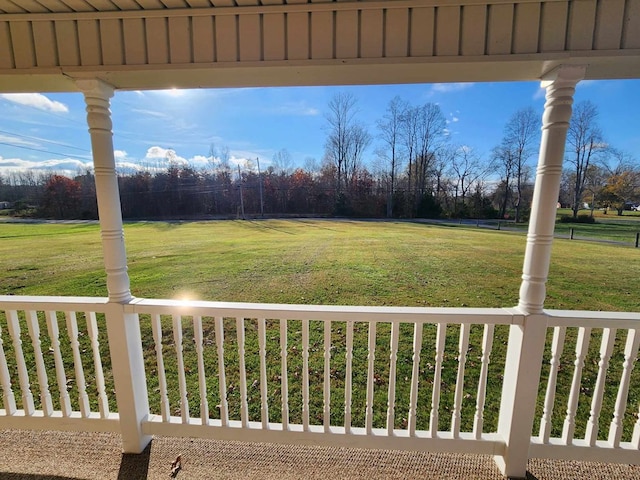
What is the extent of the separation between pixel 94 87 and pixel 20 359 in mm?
1679

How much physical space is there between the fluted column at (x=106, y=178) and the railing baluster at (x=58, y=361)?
414 mm

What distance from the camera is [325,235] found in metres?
3.36

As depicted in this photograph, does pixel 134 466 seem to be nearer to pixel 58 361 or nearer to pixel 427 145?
pixel 58 361

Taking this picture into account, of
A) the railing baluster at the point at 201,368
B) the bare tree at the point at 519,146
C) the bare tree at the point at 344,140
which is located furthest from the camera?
the bare tree at the point at 344,140

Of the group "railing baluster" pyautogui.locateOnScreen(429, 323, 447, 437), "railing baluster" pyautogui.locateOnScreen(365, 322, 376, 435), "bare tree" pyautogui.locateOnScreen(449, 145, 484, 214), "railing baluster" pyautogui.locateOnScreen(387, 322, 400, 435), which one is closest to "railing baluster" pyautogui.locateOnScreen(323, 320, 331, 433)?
"railing baluster" pyautogui.locateOnScreen(365, 322, 376, 435)

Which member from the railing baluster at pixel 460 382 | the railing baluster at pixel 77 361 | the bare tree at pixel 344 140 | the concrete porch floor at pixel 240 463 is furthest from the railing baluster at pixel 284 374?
the bare tree at pixel 344 140

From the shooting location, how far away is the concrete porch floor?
144cm

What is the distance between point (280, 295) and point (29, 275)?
284cm

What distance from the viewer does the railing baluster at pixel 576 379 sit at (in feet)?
4.49

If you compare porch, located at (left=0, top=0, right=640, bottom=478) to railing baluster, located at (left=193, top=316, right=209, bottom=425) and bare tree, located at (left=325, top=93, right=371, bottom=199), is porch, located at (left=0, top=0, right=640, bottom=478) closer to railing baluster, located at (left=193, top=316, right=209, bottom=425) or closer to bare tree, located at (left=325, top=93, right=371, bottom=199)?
railing baluster, located at (left=193, top=316, right=209, bottom=425)

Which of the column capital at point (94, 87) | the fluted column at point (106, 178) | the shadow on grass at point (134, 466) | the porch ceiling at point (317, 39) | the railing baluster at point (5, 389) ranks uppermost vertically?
the porch ceiling at point (317, 39)

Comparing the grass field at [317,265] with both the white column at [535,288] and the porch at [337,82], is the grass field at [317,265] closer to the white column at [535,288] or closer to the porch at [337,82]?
the porch at [337,82]

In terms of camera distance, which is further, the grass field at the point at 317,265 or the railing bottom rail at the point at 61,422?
the grass field at the point at 317,265

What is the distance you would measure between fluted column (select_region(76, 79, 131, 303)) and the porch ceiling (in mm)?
100
